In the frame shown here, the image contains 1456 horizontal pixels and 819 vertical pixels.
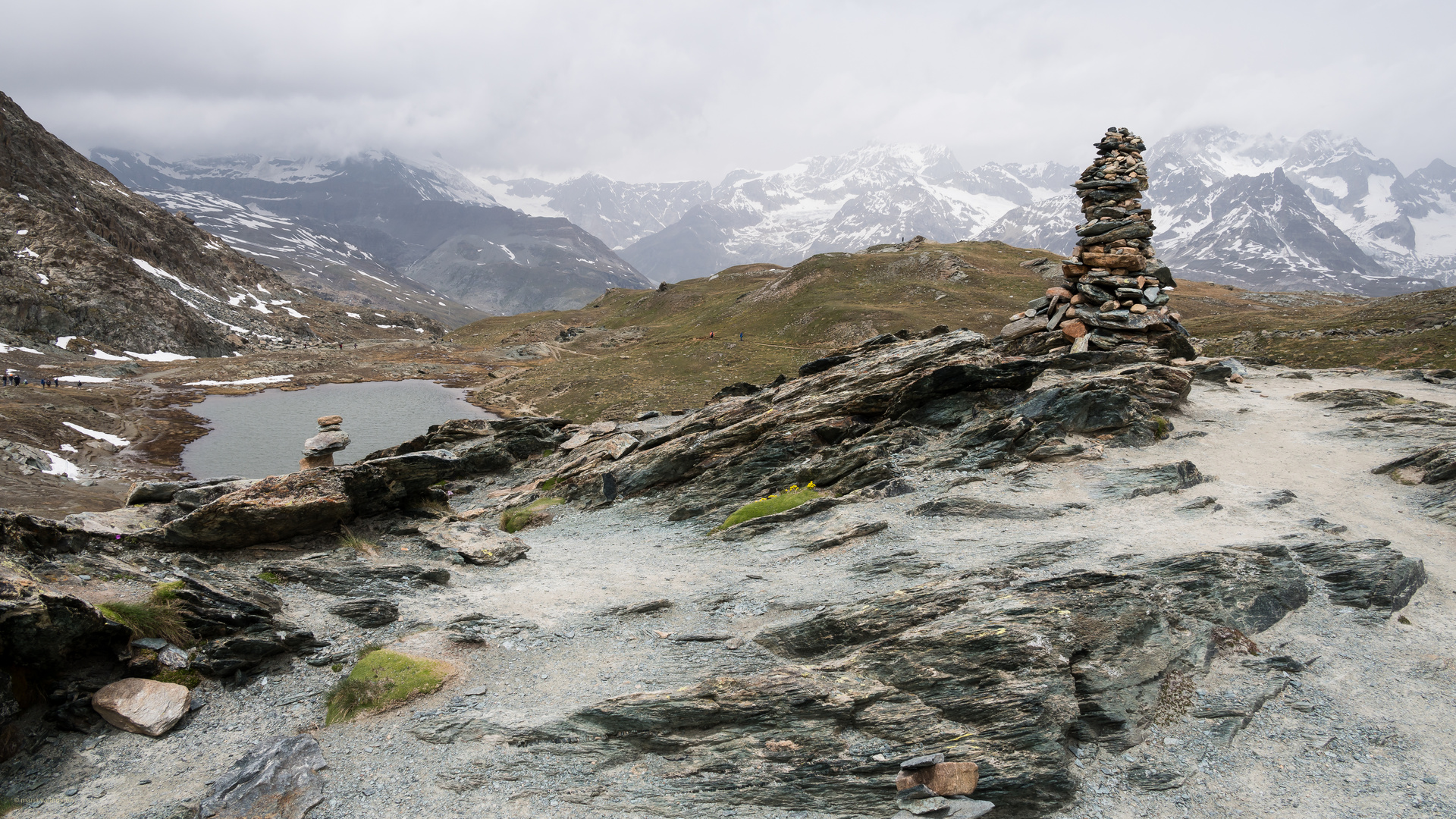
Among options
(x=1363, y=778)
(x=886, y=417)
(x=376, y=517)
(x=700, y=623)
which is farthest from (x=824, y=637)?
(x=376, y=517)

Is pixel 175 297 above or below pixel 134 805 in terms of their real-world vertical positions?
above

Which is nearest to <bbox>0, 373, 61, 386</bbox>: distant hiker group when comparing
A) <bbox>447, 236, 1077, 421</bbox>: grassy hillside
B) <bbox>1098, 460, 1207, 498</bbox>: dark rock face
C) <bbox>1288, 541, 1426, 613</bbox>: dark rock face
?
<bbox>447, 236, 1077, 421</bbox>: grassy hillside

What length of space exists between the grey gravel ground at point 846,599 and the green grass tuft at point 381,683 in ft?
0.87

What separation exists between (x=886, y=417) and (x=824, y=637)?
A: 15433 millimetres

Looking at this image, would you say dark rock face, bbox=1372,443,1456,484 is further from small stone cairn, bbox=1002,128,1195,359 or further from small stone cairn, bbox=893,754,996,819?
small stone cairn, bbox=893,754,996,819

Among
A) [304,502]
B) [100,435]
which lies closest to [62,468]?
[100,435]

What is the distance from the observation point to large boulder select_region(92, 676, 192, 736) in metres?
10.4

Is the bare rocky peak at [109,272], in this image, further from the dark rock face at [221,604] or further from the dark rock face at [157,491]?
the dark rock face at [221,604]

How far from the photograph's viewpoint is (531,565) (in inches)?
805

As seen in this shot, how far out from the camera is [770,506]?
883 inches

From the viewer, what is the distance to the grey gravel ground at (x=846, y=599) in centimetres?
879

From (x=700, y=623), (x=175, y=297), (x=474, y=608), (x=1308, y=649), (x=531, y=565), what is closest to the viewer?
(x=1308, y=649)

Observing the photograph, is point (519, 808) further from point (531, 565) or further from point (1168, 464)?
point (1168, 464)

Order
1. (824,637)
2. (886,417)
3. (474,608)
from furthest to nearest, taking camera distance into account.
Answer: (886,417) < (474,608) < (824,637)
